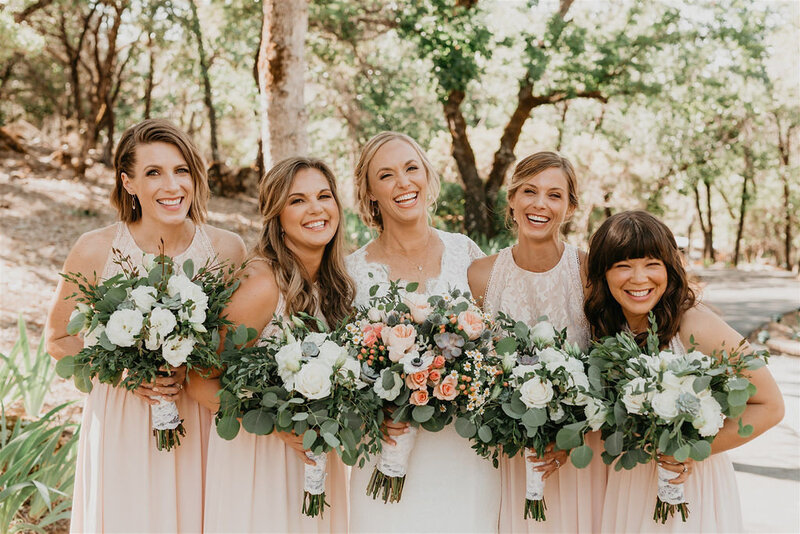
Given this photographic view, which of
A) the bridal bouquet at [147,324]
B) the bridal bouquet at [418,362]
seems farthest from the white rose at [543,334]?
the bridal bouquet at [147,324]

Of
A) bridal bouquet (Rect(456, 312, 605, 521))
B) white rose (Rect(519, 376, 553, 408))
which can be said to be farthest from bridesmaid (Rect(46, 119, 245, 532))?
white rose (Rect(519, 376, 553, 408))

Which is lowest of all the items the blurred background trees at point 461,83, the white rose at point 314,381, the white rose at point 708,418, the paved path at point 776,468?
the paved path at point 776,468

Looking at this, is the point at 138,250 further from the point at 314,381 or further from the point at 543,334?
the point at 543,334

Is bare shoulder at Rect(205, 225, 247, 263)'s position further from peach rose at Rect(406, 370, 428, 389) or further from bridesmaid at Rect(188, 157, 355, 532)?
peach rose at Rect(406, 370, 428, 389)

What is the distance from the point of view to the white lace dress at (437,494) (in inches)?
116

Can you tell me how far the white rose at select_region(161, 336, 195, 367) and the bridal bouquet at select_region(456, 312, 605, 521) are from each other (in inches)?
45.2

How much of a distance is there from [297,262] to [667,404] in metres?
1.81

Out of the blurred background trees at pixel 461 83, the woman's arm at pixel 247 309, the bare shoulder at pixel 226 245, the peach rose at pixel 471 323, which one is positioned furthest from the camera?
the blurred background trees at pixel 461 83

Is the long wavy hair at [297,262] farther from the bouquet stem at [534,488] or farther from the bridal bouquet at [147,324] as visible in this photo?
the bouquet stem at [534,488]

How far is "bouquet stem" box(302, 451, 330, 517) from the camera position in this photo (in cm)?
282

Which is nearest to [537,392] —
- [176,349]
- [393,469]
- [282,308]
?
[393,469]

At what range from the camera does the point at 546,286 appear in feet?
11.4

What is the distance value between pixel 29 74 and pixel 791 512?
2649 centimetres

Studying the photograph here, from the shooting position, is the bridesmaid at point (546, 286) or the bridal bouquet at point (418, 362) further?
the bridesmaid at point (546, 286)
